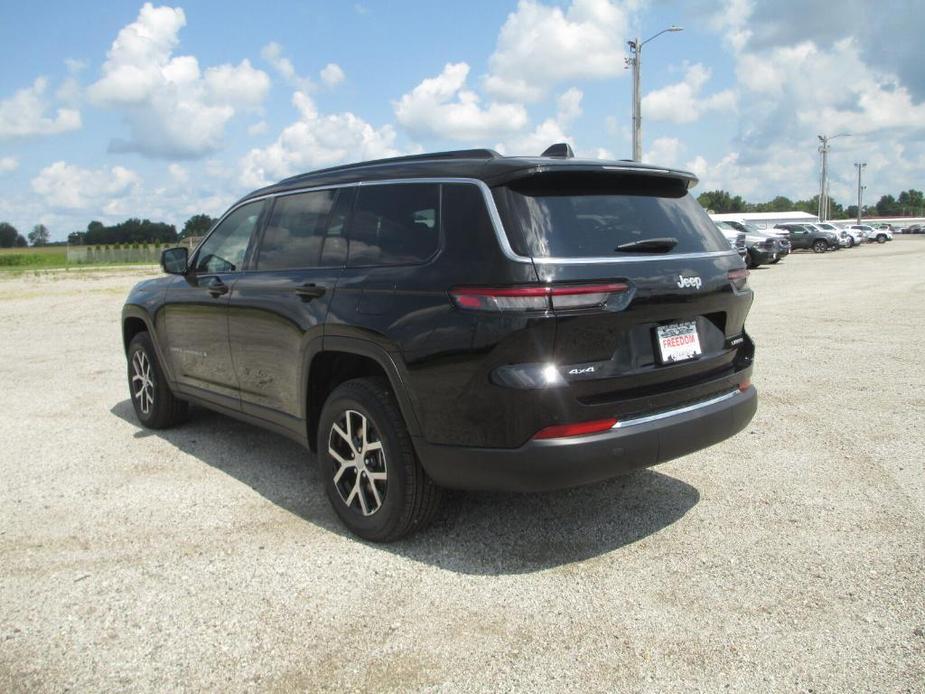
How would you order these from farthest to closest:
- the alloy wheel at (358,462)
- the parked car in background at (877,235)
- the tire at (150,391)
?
1. the parked car in background at (877,235)
2. the tire at (150,391)
3. the alloy wheel at (358,462)

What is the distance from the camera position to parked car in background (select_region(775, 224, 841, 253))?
41.8 metres

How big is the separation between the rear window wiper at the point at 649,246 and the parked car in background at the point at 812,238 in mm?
42137

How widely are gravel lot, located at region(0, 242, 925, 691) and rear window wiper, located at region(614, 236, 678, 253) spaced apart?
1.42 m

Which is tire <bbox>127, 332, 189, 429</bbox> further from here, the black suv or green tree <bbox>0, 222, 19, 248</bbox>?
green tree <bbox>0, 222, 19, 248</bbox>

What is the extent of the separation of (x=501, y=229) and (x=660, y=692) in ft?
6.12

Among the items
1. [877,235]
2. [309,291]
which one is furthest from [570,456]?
[877,235]

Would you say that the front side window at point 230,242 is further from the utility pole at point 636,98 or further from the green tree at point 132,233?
the green tree at point 132,233

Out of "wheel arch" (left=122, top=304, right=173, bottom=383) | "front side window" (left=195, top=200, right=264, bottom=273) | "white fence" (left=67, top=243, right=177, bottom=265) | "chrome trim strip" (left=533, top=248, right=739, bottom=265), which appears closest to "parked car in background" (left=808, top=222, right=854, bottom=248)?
"wheel arch" (left=122, top=304, right=173, bottom=383)

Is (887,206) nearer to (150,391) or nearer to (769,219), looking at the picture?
(769,219)

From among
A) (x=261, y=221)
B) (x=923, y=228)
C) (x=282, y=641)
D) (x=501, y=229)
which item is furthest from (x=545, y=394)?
(x=923, y=228)

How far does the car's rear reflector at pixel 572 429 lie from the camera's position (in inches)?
127

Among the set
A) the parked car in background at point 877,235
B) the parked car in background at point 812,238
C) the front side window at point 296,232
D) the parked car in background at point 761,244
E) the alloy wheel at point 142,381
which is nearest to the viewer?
the front side window at point 296,232

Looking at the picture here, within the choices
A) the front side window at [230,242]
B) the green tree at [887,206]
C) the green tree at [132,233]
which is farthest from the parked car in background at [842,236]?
the green tree at [887,206]

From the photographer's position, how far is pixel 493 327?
320 centimetres
